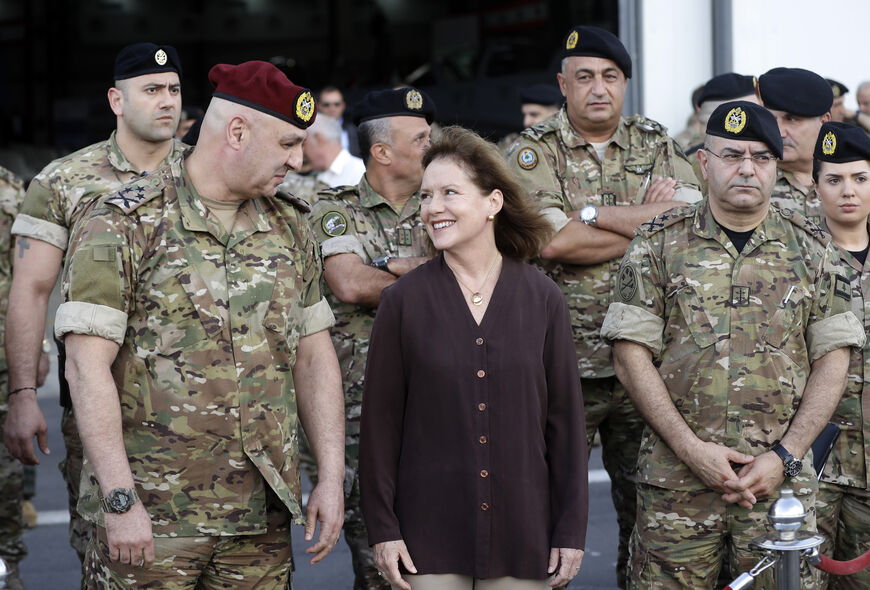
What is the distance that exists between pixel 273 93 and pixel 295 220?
47cm

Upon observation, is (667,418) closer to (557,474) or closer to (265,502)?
(557,474)

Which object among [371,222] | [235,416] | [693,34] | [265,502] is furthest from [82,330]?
[693,34]

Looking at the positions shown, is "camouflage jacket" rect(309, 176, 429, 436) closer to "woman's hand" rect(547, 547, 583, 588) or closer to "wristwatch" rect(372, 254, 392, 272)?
"wristwatch" rect(372, 254, 392, 272)

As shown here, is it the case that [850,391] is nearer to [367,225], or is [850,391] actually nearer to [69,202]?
[367,225]

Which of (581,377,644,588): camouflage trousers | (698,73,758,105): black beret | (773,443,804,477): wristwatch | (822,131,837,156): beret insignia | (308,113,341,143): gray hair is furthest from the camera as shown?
(308,113,341,143): gray hair

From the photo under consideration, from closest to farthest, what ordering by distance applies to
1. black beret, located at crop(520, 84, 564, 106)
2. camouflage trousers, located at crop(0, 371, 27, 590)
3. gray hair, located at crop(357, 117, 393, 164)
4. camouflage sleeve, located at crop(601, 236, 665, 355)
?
1. camouflage sleeve, located at crop(601, 236, 665, 355)
2. gray hair, located at crop(357, 117, 393, 164)
3. camouflage trousers, located at crop(0, 371, 27, 590)
4. black beret, located at crop(520, 84, 564, 106)

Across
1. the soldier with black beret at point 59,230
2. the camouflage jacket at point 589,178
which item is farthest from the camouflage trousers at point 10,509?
the camouflage jacket at point 589,178

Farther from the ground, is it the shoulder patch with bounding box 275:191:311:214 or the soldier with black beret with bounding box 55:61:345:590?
the shoulder patch with bounding box 275:191:311:214

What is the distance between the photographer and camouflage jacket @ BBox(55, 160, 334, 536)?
10.5 ft

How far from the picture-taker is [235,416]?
329 cm

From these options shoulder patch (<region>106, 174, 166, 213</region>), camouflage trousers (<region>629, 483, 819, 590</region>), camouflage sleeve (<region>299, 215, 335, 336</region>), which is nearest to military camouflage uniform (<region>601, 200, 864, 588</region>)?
camouflage trousers (<region>629, 483, 819, 590</region>)

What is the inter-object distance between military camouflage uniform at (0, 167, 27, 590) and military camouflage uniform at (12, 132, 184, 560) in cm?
50

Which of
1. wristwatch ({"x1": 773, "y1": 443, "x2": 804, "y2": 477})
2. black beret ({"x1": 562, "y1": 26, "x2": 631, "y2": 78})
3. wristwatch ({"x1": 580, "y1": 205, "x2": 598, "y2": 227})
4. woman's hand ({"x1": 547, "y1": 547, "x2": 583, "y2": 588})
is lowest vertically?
woman's hand ({"x1": 547, "y1": 547, "x2": 583, "y2": 588})

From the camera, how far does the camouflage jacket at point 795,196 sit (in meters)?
4.78
